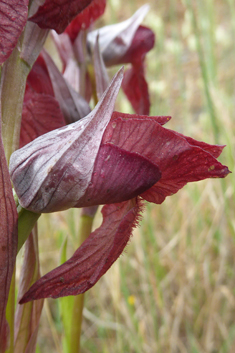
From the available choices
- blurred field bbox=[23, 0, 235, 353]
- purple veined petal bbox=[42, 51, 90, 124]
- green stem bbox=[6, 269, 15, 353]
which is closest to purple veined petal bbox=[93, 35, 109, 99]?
purple veined petal bbox=[42, 51, 90, 124]

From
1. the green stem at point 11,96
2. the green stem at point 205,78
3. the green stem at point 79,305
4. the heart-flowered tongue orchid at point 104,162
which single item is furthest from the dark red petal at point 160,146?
the green stem at point 205,78

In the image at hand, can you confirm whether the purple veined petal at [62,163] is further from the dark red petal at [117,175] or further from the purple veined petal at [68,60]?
the purple veined petal at [68,60]

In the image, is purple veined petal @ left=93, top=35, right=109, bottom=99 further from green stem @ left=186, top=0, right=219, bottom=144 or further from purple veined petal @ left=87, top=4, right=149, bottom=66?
green stem @ left=186, top=0, right=219, bottom=144

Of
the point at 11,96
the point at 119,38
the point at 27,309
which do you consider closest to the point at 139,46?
the point at 119,38

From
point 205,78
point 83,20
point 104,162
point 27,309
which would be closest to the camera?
point 104,162

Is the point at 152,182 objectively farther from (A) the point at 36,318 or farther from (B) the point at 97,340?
(B) the point at 97,340

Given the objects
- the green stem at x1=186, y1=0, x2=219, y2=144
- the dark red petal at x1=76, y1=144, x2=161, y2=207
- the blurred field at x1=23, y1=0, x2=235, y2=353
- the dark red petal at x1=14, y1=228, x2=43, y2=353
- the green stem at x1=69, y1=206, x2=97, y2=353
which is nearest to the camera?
the dark red petal at x1=76, y1=144, x2=161, y2=207

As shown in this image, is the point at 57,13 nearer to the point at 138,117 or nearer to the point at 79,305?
the point at 138,117
